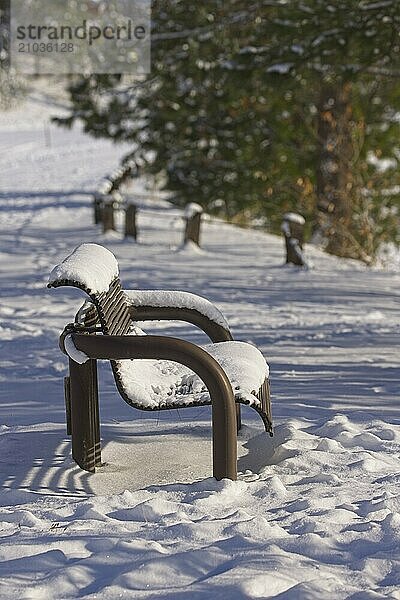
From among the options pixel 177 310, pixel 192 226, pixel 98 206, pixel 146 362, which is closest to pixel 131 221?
pixel 192 226

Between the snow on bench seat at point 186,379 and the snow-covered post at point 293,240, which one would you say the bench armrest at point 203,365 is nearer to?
the snow on bench seat at point 186,379

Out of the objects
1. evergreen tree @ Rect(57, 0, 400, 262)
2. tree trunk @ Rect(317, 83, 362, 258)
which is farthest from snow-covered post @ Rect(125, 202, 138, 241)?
tree trunk @ Rect(317, 83, 362, 258)

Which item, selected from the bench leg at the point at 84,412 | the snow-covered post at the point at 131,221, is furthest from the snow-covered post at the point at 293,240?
the bench leg at the point at 84,412

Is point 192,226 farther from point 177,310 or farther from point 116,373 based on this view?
point 116,373

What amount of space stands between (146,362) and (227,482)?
1083mm

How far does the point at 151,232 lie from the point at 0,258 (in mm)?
3644

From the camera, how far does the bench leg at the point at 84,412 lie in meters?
4.36

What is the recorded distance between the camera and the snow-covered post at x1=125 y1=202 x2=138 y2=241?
46.5 ft

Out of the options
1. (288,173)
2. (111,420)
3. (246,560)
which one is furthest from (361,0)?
(288,173)

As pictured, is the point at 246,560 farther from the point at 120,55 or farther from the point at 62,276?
the point at 120,55

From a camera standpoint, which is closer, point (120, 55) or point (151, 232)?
point (151, 232)

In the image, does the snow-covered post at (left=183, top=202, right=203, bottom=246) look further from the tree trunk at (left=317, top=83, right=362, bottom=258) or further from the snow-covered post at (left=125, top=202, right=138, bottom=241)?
the tree trunk at (left=317, top=83, right=362, bottom=258)

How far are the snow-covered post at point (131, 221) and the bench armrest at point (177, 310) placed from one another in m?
9.13

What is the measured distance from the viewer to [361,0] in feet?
29.0
